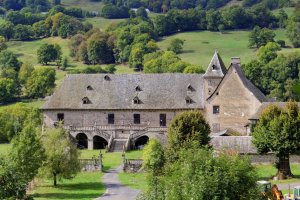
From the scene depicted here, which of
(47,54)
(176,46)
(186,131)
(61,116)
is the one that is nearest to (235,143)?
(186,131)

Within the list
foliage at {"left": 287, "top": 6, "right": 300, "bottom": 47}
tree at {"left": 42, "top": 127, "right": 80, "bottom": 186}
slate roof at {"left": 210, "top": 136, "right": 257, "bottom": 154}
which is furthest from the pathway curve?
foliage at {"left": 287, "top": 6, "right": 300, "bottom": 47}

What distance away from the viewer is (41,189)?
73.4 m

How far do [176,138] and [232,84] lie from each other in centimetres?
2251

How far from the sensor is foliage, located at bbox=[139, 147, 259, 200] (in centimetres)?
4616

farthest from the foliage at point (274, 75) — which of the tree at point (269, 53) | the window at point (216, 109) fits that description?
the window at point (216, 109)

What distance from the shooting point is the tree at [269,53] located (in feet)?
526

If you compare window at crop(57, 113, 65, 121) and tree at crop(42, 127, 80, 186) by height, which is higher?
window at crop(57, 113, 65, 121)

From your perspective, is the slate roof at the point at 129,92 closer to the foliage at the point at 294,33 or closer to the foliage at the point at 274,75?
the foliage at the point at 274,75

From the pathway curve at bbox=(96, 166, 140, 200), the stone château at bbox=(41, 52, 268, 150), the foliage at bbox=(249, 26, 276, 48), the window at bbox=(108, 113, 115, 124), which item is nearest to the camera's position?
the pathway curve at bbox=(96, 166, 140, 200)

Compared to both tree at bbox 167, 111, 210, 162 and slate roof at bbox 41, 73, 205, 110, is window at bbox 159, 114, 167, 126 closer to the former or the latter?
slate roof at bbox 41, 73, 205, 110

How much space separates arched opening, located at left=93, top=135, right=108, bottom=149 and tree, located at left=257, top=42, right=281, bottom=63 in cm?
6395

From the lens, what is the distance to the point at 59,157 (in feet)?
242

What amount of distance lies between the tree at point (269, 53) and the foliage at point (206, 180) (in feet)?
362

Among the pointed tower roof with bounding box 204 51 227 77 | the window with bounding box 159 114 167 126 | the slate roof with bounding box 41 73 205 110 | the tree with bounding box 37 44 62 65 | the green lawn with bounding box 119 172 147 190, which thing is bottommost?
the green lawn with bounding box 119 172 147 190
